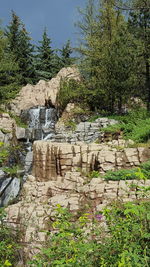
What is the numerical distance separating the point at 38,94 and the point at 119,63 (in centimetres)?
978

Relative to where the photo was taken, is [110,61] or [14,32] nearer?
[110,61]

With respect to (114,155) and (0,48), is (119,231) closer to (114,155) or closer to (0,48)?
(114,155)

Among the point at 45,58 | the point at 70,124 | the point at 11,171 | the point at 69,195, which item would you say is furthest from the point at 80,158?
the point at 45,58

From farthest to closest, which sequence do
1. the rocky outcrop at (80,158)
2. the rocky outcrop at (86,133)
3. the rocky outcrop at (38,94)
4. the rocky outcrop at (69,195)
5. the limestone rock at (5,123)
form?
the rocky outcrop at (38,94), the limestone rock at (5,123), the rocky outcrop at (86,133), the rocky outcrop at (80,158), the rocky outcrop at (69,195)

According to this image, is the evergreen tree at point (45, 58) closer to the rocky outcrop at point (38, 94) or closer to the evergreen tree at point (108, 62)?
the rocky outcrop at point (38, 94)

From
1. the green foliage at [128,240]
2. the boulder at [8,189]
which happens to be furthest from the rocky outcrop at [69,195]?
the green foliage at [128,240]

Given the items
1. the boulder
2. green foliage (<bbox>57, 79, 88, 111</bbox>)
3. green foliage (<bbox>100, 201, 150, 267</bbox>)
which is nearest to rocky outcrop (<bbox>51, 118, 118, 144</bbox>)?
the boulder

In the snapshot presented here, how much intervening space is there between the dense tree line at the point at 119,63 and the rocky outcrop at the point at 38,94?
2.80 meters

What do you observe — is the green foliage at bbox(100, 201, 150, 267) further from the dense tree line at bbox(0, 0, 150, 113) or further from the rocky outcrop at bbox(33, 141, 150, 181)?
the dense tree line at bbox(0, 0, 150, 113)

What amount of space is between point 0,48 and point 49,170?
13385 millimetres

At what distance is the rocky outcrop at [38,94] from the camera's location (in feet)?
63.4

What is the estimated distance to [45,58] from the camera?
3134 cm

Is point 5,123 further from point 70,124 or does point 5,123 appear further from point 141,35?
point 141,35

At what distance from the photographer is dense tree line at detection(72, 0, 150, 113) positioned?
15.0 meters
